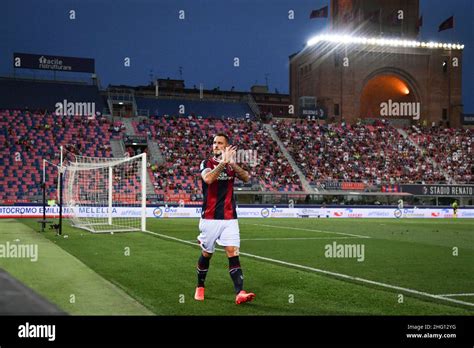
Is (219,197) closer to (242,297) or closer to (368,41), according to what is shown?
(242,297)

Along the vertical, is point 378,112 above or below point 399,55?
below

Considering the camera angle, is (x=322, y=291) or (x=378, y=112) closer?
(x=322, y=291)

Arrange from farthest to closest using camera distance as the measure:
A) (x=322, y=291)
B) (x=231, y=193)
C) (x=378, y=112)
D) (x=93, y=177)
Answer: (x=378, y=112) → (x=93, y=177) → (x=322, y=291) → (x=231, y=193)

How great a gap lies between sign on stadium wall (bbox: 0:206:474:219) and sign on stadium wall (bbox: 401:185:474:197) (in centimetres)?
346

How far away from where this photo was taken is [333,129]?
2313 inches

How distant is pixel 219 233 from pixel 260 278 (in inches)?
119

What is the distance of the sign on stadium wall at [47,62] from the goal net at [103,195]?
82.7 ft

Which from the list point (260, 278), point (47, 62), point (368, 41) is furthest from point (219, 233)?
point (368, 41)

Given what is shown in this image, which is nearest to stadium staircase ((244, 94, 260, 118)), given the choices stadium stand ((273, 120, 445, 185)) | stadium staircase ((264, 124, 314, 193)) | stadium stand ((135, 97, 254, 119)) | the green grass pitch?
stadium stand ((135, 97, 254, 119))

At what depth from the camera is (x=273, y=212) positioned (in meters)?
41.4

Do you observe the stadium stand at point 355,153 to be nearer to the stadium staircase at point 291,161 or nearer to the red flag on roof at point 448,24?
the stadium staircase at point 291,161
